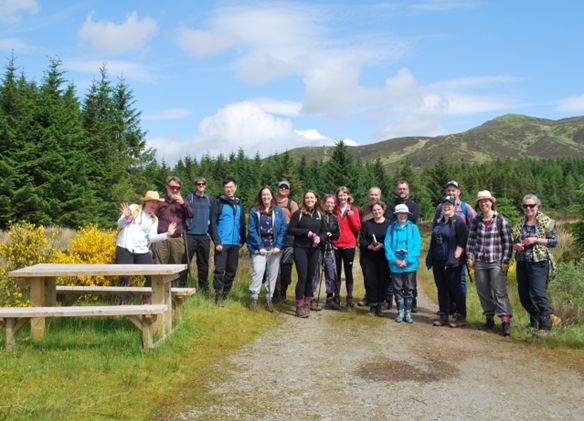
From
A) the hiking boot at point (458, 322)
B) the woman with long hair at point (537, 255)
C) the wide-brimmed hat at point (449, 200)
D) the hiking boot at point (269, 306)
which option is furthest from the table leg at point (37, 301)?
the woman with long hair at point (537, 255)

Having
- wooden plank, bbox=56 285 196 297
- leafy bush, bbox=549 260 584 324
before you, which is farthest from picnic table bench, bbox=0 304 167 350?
leafy bush, bbox=549 260 584 324

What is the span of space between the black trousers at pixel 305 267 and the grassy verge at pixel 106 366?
113cm

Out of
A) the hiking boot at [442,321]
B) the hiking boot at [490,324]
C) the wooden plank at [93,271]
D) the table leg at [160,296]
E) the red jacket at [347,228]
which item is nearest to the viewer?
the wooden plank at [93,271]

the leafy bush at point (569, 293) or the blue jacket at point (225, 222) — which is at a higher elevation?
the blue jacket at point (225, 222)

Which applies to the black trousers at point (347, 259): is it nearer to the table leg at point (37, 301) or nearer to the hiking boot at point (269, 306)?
the hiking boot at point (269, 306)

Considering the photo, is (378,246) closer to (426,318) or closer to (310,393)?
(426,318)

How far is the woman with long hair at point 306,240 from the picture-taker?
790 centimetres

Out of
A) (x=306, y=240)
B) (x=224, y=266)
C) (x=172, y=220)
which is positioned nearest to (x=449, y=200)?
(x=306, y=240)

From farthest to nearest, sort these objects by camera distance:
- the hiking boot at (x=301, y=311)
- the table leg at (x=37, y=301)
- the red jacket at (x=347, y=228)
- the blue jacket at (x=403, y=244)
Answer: the red jacket at (x=347, y=228)
the hiking boot at (x=301, y=311)
the blue jacket at (x=403, y=244)
the table leg at (x=37, y=301)

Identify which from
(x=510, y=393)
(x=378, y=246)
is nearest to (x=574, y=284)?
(x=378, y=246)

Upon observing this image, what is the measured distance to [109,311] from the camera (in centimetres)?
520

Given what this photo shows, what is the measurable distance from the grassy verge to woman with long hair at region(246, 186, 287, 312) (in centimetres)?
98

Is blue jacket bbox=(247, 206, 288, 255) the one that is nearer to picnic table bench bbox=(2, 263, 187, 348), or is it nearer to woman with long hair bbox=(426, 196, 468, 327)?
picnic table bench bbox=(2, 263, 187, 348)

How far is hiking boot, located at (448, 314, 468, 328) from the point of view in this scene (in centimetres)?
742
